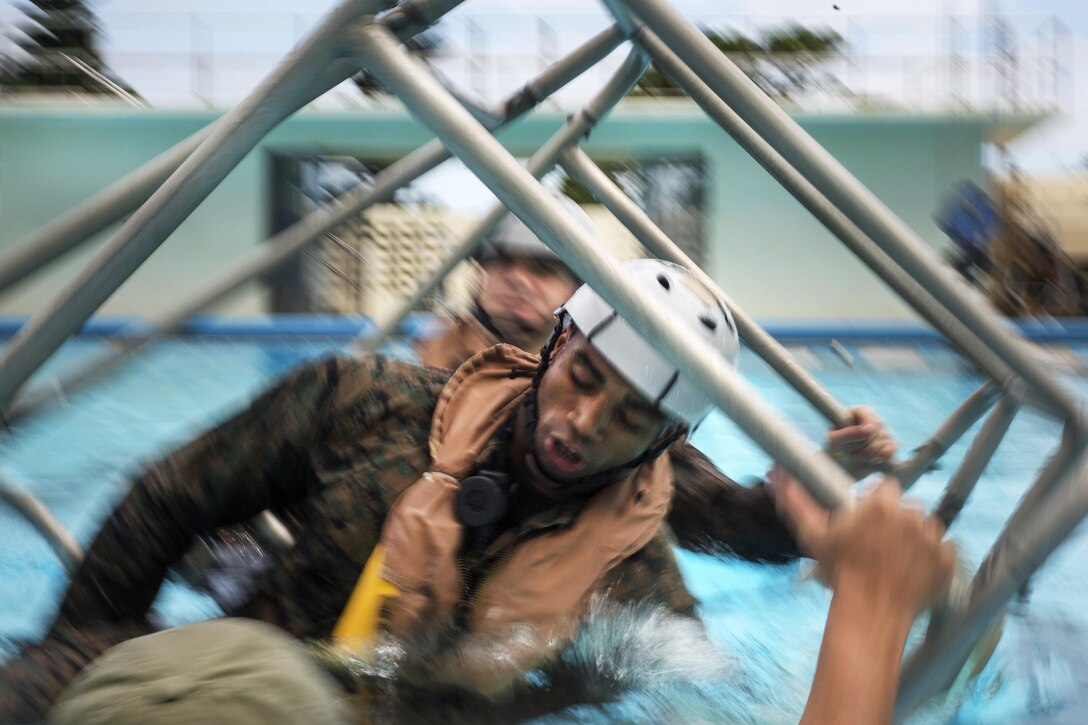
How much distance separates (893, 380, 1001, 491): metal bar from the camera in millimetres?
1709

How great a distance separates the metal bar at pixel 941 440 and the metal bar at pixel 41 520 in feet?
6.20

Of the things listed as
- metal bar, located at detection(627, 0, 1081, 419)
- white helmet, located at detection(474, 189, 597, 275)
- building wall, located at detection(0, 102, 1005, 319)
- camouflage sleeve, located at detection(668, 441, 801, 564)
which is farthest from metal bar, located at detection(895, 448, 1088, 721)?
Answer: building wall, located at detection(0, 102, 1005, 319)

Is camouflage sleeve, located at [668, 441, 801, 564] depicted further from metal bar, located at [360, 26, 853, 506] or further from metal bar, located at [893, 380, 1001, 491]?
metal bar, located at [360, 26, 853, 506]

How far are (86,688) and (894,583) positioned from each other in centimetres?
66

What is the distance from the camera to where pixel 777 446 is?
767 mm

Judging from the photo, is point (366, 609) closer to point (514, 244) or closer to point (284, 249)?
point (284, 249)

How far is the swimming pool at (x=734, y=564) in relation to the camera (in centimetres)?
145

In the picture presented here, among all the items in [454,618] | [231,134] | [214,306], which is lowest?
[454,618]

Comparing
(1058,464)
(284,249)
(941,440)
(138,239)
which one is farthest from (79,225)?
(941,440)

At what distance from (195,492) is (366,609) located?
35cm

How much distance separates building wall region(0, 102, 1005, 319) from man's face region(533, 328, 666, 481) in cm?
914

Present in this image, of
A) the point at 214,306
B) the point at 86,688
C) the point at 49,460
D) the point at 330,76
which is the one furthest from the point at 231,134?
the point at 49,460

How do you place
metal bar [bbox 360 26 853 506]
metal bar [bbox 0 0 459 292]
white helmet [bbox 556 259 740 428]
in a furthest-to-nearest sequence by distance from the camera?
1. white helmet [bbox 556 259 740 428]
2. metal bar [bbox 0 0 459 292]
3. metal bar [bbox 360 26 853 506]

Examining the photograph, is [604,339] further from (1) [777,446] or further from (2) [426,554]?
(1) [777,446]
